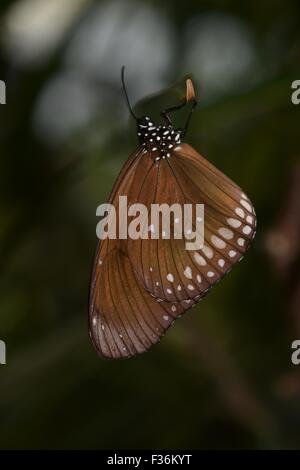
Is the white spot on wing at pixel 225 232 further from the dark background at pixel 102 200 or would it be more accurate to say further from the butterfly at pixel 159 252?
the dark background at pixel 102 200

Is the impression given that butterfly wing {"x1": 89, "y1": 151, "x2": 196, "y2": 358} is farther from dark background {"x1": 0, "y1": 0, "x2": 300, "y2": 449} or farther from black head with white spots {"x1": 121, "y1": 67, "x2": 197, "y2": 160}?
dark background {"x1": 0, "y1": 0, "x2": 300, "y2": 449}

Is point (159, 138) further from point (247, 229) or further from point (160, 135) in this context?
point (247, 229)

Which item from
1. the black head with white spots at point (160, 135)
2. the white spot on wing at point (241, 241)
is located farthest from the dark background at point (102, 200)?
the white spot on wing at point (241, 241)

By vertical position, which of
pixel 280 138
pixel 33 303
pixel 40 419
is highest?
pixel 280 138

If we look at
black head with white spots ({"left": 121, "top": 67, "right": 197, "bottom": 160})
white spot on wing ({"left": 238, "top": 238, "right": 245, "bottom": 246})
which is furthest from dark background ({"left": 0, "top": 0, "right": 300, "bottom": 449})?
white spot on wing ({"left": 238, "top": 238, "right": 245, "bottom": 246})

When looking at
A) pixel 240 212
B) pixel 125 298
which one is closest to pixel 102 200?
pixel 125 298

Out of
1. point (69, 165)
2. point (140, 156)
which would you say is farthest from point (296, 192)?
point (140, 156)

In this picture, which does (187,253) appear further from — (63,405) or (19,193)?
(63,405)
